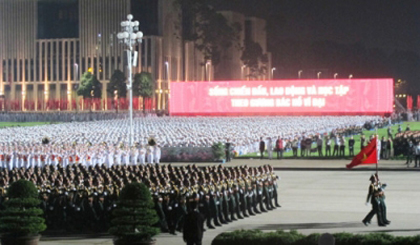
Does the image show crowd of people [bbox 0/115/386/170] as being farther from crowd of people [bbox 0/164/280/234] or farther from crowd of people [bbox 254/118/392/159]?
crowd of people [bbox 0/164/280/234]

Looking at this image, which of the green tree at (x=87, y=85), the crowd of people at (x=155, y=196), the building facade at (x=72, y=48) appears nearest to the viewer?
the crowd of people at (x=155, y=196)

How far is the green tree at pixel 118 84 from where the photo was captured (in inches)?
4473

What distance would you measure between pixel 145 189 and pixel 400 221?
7836 millimetres

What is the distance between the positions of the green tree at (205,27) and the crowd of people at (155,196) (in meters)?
105

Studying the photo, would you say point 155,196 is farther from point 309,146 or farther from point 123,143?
point 309,146

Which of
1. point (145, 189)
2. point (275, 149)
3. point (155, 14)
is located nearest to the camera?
point (145, 189)

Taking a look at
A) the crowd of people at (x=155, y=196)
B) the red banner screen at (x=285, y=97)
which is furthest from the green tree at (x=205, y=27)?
the crowd of people at (x=155, y=196)

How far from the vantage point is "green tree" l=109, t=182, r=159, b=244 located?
14.4 metres

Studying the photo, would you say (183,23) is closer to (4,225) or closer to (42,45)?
(42,45)

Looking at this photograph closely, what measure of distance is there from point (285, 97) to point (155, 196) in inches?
1842

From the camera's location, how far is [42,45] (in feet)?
419

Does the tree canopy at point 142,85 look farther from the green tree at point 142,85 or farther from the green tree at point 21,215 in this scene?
the green tree at point 21,215

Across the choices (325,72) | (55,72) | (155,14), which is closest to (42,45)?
(55,72)

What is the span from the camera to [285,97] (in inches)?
2559
